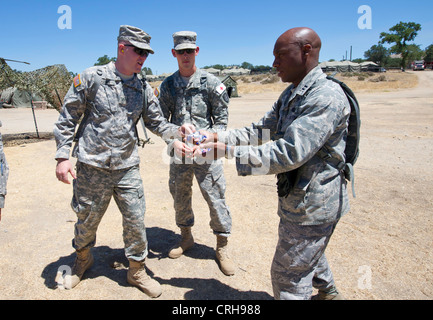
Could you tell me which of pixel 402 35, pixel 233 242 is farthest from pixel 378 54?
pixel 233 242

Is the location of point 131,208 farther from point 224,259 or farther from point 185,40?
point 185,40

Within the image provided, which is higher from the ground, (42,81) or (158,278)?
(42,81)

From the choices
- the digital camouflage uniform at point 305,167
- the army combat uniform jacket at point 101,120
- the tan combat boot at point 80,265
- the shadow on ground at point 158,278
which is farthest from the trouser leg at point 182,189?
the digital camouflage uniform at point 305,167

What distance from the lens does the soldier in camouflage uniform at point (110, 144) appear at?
2.77 metres

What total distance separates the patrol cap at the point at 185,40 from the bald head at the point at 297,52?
146 cm

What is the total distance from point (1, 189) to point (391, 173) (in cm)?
612

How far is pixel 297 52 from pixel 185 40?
1.67m

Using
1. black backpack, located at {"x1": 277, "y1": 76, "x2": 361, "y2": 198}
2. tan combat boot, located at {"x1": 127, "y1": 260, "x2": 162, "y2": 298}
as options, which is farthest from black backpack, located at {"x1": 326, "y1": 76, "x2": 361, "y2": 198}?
tan combat boot, located at {"x1": 127, "y1": 260, "x2": 162, "y2": 298}

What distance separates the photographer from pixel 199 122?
355 centimetres

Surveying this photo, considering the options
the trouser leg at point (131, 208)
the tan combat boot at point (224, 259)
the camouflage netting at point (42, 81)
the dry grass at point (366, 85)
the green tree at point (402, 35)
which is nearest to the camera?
the trouser leg at point (131, 208)

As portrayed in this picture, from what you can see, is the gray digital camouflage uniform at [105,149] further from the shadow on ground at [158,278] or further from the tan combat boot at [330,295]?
the tan combat boot at [330,295]

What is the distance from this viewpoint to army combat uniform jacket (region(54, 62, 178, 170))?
276 cm

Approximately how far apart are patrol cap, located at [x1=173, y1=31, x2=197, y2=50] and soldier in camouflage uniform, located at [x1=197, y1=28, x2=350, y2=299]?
4.75 feet
